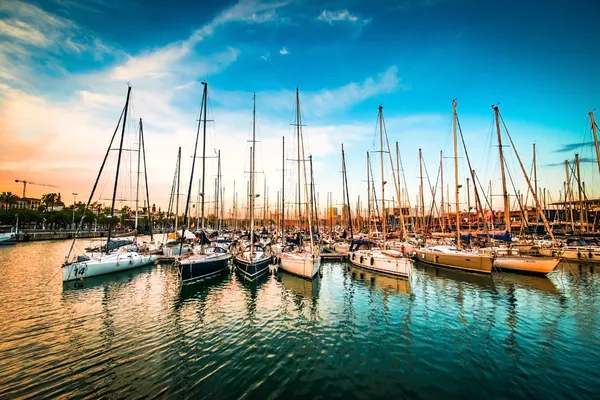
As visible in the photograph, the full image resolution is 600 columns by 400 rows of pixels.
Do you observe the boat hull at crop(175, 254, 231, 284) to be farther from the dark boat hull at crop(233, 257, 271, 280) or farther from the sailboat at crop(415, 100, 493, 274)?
the sailboat at crop(415, 100, 493, 274)

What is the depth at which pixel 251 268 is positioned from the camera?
2433 cm

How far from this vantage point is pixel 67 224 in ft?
314

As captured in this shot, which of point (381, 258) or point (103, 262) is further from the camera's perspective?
point (381, 258)

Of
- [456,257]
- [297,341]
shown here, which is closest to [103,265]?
[297,341]

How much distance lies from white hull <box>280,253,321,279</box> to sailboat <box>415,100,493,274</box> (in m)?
17.3

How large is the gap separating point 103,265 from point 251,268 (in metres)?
15.6

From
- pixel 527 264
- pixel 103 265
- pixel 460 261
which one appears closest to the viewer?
pixel 103 265

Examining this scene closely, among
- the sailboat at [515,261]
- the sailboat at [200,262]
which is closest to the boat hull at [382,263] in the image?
the sailboat at [515,261]

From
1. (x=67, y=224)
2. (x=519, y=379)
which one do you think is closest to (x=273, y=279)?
(x=519, y=379)

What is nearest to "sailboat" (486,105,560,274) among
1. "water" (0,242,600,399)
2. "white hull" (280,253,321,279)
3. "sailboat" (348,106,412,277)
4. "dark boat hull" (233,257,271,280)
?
"water" (0,242,600,399)

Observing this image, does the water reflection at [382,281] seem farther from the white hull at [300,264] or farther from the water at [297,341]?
the white hull at [300,264]

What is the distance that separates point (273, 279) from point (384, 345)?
15785 millimetres

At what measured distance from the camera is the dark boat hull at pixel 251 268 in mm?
24406

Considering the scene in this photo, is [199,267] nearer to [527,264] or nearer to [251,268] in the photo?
[251,268]
